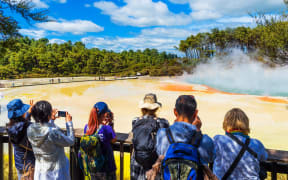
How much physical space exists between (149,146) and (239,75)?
126 ft

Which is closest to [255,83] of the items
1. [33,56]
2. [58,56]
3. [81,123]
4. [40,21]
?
[81,123]

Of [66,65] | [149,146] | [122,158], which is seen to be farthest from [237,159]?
[66,65]

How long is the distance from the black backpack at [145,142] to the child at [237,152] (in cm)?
52

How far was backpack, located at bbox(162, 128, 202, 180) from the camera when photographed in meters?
1.72

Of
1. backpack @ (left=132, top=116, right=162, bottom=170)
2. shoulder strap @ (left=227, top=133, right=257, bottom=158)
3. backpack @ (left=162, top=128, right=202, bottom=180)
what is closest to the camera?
backpack @ (left=162, top=128, right=202, bottom=180)

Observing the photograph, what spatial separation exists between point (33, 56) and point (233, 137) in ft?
165

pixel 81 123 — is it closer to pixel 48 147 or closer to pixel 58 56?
pixel 48 147

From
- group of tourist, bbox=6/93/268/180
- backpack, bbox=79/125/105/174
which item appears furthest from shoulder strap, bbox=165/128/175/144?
backpack, bbox=79/125/105/174

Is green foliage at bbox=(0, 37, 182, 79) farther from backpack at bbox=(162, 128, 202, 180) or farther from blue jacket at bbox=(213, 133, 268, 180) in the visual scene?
backpack at bbox=(162, 128, 202, 180)

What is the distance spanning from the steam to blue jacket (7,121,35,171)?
83.4 ft

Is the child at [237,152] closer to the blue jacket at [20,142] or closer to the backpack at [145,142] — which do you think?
the backpack at [145,142]

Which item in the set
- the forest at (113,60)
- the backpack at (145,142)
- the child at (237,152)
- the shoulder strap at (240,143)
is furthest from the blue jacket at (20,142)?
the forest at (113,60)

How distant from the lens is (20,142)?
8.29 ft

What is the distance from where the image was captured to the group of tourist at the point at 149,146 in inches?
70.3
